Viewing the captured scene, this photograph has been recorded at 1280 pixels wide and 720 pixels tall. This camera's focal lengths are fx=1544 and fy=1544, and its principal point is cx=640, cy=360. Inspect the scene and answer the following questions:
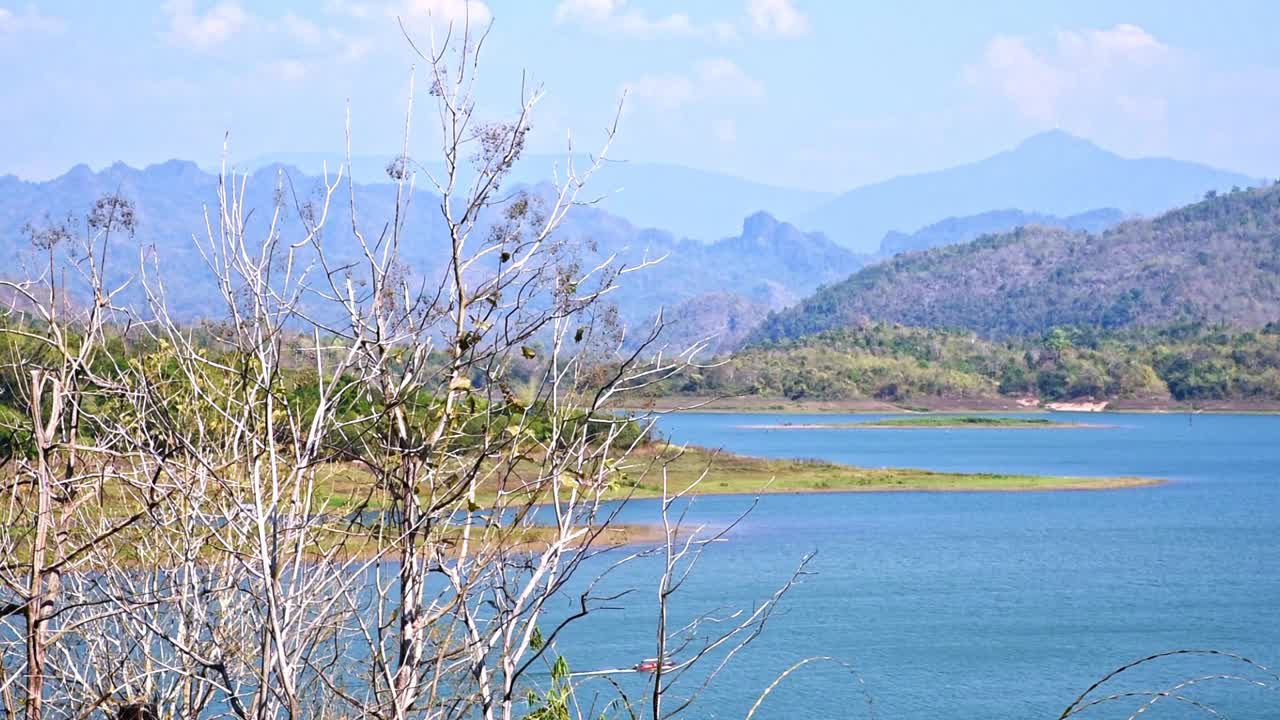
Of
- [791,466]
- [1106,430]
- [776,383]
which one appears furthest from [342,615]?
[776,383]

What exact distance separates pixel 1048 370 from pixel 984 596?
297ft

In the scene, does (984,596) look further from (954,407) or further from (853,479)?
(954,407)

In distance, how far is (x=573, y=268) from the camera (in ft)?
17.8

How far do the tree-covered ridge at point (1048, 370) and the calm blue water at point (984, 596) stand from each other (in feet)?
180

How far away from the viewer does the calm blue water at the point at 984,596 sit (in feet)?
72.2

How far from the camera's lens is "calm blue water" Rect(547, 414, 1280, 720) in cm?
2200

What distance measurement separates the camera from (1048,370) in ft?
388

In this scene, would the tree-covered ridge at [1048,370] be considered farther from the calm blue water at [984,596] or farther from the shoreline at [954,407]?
the calm blue water at [984,596]

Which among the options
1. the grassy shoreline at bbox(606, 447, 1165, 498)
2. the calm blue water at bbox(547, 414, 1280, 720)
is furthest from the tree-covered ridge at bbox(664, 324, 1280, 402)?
the calm blue water at bbox(547, 414, 1280, 720)

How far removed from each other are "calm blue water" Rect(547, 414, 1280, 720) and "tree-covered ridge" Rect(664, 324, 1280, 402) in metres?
54.9

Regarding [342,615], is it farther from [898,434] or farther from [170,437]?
[898,434]

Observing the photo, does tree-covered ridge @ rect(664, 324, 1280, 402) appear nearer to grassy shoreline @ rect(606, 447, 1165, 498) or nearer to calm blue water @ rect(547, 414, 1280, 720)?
grassy shoreline @ rect(606, 447, 1165, 498)

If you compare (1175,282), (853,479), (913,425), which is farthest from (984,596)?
(1175,282)

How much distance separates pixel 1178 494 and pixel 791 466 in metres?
13.2
